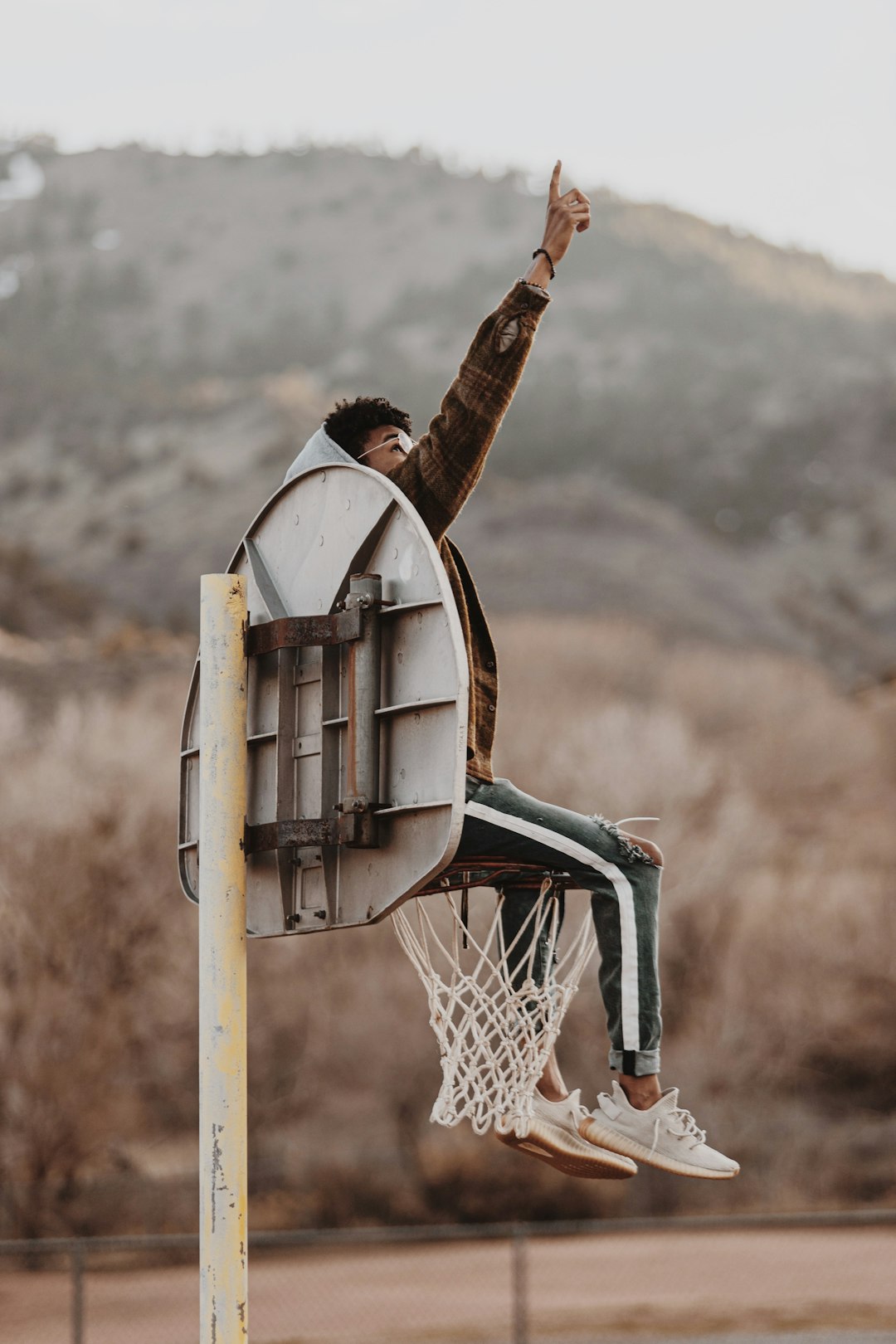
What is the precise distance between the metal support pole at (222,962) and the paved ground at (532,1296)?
16.3m

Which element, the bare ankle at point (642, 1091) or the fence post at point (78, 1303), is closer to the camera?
the bare ankle at point (642, 1091)

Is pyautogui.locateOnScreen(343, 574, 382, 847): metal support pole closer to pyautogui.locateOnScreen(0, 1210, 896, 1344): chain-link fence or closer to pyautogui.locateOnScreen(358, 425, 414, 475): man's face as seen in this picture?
pyautogui.locateOnScreen(358, 425, 414, 475): man's face

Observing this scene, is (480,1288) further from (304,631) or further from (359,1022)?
(304,631)

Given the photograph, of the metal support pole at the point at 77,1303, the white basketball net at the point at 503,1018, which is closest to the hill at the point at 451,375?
the metal support pole at the point at 77,1303

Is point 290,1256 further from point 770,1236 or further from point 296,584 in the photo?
point 296,584

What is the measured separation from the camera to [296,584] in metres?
6.12

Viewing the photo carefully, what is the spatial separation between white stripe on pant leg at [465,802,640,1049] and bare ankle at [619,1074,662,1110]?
0.13 m

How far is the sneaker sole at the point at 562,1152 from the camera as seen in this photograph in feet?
19.7

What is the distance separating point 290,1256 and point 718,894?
12.8m

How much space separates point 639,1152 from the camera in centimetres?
587

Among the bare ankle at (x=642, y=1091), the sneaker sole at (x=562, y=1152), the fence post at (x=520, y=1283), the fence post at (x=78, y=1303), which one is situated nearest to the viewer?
the bare ankle at (x=642, y=1091)

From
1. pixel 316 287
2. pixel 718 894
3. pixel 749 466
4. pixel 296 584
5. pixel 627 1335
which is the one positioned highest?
pixel 316 287

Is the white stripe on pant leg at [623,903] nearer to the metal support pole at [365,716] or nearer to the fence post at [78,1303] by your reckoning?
the metal support pole at [365,716]

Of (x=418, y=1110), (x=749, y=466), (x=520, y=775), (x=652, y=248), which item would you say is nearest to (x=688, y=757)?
(x=520, y=775)
